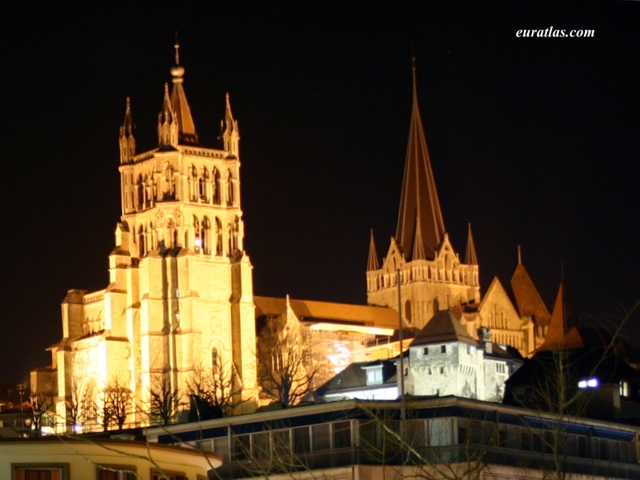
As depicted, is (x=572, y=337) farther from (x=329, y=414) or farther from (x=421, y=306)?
(x=329, y=414)

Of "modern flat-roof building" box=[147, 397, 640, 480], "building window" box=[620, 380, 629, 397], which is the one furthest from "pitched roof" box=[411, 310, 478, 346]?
"modern flat-roof building" box=[147, 397, 640, 480]

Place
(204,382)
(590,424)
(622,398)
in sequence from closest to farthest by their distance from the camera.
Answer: (590,424), (622,398), (204,382)

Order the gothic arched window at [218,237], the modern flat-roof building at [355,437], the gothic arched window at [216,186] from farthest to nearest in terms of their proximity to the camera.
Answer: the gothic arched window at [216,186] < the gothic arched window at [218,237] < the modern flat-roof building at [355,437]

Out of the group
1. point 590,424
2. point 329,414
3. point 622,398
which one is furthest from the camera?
point 622,398

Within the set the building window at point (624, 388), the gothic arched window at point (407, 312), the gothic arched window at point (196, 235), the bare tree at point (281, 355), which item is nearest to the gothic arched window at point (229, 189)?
the gothic arched window at point (196, 235)

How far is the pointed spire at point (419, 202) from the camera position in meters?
162

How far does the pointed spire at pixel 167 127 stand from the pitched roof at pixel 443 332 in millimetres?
21291

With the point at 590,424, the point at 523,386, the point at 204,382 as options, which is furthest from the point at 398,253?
the point at 590,424

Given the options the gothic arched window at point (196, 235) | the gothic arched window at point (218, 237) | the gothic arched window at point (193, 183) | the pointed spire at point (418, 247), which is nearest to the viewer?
the gothic arched window at point (196, 235)

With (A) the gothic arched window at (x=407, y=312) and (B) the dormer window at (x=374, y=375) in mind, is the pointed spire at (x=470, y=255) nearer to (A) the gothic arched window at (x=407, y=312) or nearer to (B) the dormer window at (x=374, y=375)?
(A) the gothic arched window at (x=407, y=312)

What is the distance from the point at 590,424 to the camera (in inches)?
2393

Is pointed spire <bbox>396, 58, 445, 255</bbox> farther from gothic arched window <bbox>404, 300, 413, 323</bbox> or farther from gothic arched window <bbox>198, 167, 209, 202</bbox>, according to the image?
gothic arched window <bbox>198, 167, 209, 202</bbox>

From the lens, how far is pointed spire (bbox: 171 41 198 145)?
131 m

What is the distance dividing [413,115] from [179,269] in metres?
48.1
